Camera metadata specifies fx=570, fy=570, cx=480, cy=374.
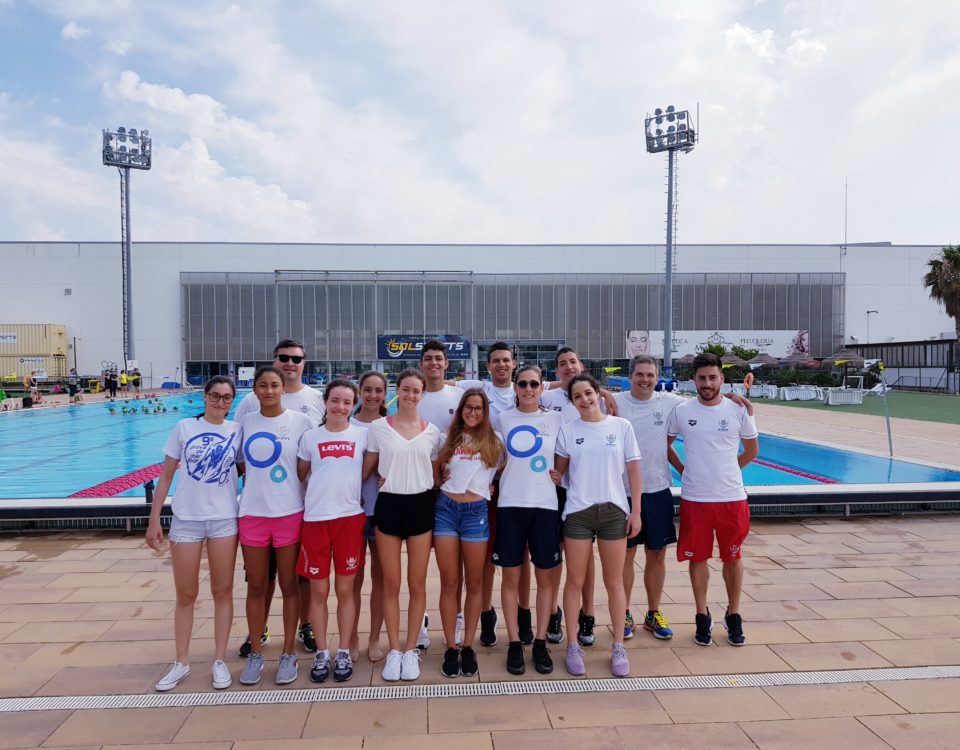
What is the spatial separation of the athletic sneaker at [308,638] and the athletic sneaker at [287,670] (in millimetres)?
272

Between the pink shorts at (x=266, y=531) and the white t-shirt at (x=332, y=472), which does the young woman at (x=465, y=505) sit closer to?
the white t-shirt at (x=332, y=472)

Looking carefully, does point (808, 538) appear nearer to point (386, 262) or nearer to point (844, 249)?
point (386, 262)

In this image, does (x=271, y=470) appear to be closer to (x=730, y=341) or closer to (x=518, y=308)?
(x=518, y=308)

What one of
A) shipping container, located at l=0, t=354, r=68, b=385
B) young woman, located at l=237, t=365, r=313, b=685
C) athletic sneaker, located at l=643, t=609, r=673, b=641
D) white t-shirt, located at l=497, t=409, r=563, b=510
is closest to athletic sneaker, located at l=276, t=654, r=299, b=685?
young woman, located at l=237, t=365, r=313, b=685

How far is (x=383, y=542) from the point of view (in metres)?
3.23

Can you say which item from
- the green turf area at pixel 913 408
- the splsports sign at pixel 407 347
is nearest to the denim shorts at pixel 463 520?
the green turf area at pixel 913 408

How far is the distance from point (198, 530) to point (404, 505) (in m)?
1.14

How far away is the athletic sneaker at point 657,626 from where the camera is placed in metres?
3.66

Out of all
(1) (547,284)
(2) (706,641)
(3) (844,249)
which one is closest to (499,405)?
(2) (706,641)

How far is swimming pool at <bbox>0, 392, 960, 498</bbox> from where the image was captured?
29.1 ft

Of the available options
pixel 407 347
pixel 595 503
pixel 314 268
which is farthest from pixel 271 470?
pixel 314 268

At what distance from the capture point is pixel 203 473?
3.16 metres

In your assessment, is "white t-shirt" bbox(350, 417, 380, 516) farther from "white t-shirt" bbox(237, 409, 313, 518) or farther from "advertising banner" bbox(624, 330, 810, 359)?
"advertising banner" bbox(624, 330, 810, 359)

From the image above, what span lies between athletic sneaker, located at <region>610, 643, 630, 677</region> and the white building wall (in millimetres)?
42457
